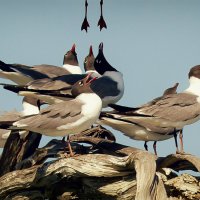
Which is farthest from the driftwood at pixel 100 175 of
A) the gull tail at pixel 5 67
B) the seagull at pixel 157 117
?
the gull tail at pixel 5 67

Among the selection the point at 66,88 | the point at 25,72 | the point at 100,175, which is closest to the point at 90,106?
the point at 100,175

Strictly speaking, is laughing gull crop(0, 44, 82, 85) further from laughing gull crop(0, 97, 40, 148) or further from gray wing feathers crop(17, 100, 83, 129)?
gray wing feathers crop(17, 100, 83, 129)

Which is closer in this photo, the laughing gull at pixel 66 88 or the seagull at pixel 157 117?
the seagull at pixel 157 117

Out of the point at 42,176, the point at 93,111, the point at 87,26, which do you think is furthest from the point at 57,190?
the point at 87,26

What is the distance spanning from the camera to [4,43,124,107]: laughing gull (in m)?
17.5

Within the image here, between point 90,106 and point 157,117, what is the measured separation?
1948mm

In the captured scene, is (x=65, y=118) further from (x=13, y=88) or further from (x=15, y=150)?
(x=15, y=150)

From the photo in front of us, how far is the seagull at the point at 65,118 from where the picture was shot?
50.3 ft

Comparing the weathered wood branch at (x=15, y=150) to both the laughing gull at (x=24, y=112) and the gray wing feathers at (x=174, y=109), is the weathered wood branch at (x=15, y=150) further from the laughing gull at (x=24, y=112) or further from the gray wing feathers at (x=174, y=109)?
the laughing gull at (x=24, y=112)

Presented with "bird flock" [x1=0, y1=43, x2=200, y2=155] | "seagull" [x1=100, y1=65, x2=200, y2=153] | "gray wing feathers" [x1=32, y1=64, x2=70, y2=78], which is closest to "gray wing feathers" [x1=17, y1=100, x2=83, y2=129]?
"bird flock" [x1=0, y1=43, x2=200, y2=155]

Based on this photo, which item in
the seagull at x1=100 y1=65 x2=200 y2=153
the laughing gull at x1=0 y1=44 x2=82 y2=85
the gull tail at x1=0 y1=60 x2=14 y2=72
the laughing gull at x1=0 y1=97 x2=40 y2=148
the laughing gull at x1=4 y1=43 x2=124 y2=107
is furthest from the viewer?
the laughing gull at x1=0 y1=97 x2=40 y2=148

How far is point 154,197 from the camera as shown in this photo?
14.3m

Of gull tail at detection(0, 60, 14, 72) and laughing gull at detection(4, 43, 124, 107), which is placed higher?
gull tail at detection(0, 60, 14, 72)

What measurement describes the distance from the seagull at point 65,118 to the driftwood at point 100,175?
1.46ft
